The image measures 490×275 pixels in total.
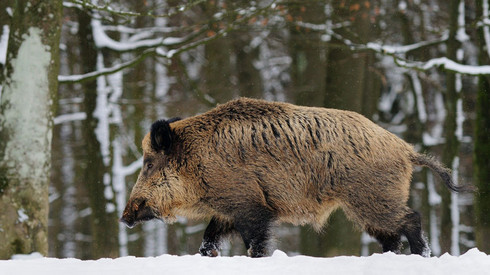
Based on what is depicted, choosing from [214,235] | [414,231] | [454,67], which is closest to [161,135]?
[214,235]

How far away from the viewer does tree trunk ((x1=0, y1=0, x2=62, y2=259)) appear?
23.3ft

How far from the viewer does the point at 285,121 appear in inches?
263

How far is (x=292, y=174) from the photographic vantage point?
6504mm

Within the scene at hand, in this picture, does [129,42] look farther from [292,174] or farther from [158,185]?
[292,174]

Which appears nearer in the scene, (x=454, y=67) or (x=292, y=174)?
(x=292, y=174)

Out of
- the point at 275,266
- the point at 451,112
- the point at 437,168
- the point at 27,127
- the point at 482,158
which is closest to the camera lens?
the point at 275,266

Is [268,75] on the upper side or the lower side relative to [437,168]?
upper

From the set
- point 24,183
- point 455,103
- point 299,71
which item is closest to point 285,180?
point 24,183

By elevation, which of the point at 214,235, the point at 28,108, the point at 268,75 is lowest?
the point at 214,235

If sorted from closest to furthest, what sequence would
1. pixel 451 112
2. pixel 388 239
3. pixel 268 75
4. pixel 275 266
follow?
pixel 275 266 < pixel 388 239 < pixel 451 112 < pixel 268 75

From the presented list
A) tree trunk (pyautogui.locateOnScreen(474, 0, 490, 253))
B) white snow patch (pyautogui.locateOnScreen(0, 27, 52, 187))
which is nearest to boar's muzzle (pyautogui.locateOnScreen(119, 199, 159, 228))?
white snow patch (pyautogui.locateOnScreen(0, 27, 52, 187))

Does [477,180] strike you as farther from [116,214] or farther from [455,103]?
[116,214]

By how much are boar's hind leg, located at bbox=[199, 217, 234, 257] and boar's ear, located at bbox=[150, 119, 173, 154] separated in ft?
2.90

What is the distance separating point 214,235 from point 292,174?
1.07m
